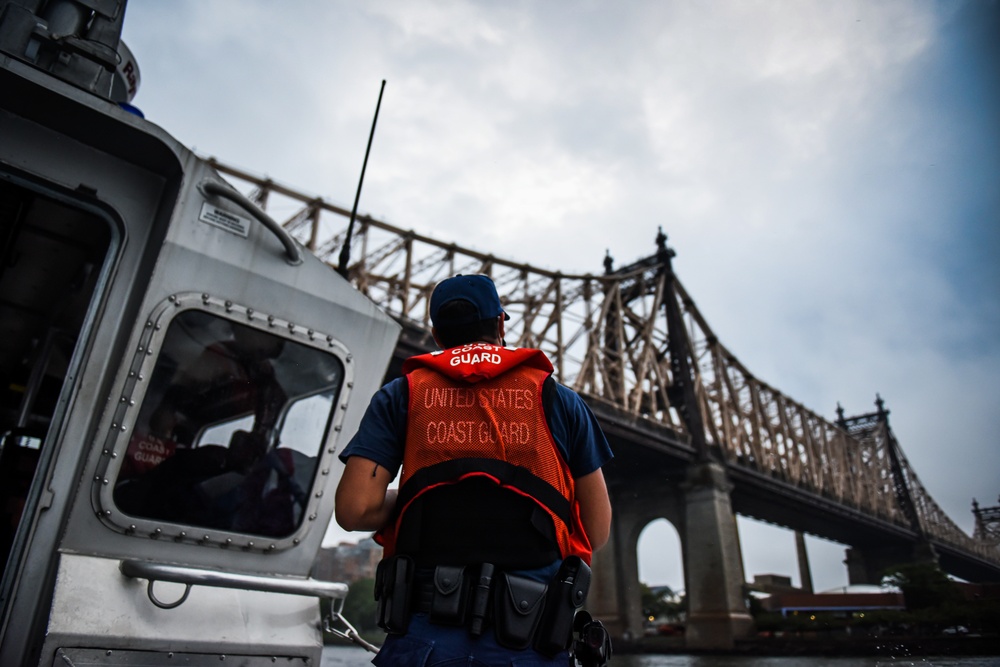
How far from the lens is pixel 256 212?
2400mm

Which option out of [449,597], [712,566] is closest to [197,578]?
[449,597]

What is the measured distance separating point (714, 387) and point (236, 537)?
31.5 meters

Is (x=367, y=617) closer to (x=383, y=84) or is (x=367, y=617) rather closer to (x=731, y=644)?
(x=383, y=84)

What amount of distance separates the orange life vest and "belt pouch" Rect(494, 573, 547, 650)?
0.38 feet

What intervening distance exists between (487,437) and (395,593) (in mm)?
356

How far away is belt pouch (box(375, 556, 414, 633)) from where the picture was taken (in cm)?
122

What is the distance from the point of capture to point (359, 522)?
1.34m

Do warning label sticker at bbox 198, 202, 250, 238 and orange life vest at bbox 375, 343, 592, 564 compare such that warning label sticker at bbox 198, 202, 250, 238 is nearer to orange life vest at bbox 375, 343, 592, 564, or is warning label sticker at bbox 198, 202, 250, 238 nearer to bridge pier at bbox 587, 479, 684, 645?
orange life vest at bbox 375, 343, 592, 564

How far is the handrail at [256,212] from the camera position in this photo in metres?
2.31

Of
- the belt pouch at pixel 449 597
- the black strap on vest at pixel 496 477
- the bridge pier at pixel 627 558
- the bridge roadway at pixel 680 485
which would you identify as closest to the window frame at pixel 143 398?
the black strap on vest at pixel 496 477

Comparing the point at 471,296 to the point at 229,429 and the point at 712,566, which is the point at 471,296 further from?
the point at 712,566

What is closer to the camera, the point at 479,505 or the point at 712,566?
the point at 479,505

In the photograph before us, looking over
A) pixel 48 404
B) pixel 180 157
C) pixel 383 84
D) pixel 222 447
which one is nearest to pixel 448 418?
pixel 222 447

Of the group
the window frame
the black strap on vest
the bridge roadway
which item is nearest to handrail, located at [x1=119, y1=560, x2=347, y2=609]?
the window frame
